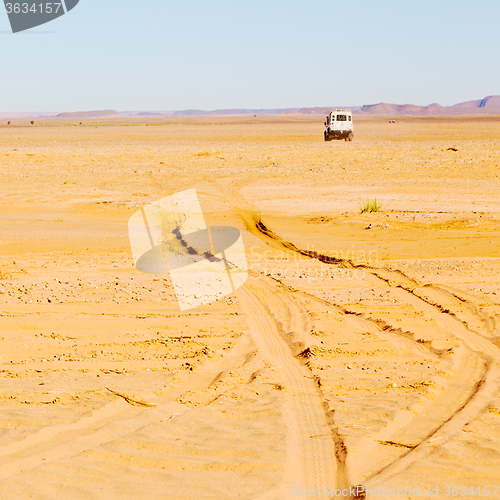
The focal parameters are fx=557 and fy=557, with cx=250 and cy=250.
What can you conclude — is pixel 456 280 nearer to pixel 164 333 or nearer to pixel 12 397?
pixel 164 333

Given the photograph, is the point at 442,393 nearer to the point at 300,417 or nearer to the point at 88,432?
the point at 300,417

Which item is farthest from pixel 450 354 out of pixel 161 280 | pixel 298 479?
pixel 161 280

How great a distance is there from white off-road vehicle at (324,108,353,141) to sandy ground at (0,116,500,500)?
804 inches

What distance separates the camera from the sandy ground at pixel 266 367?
3.17m

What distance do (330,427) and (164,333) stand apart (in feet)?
7.97

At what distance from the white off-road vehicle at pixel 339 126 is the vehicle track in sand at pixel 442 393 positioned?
25066mm

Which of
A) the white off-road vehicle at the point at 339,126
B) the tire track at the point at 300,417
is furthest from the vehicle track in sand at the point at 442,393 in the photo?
the white off-road vehicle at the point at 339,126

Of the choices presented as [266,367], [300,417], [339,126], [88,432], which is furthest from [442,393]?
[339,126]

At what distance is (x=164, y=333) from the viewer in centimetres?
569

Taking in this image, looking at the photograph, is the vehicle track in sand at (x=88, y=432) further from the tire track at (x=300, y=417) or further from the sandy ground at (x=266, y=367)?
the tire track at (x=300, y=417)

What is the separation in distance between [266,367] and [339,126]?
28.5m

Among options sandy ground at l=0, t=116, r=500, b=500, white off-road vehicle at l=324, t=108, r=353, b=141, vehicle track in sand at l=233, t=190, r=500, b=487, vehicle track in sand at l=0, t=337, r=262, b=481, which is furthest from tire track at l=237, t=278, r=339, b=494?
white off-road vehicle at l=324, t=108, r=353, b=141

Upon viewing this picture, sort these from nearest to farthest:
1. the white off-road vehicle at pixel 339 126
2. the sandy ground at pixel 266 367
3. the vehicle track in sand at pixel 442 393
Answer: the sandy ground at pixel 266 367 → the vehicle track in sand at pixel 442 393 → the white off-road vehicle at pixel 339 126

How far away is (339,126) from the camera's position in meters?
31.7
